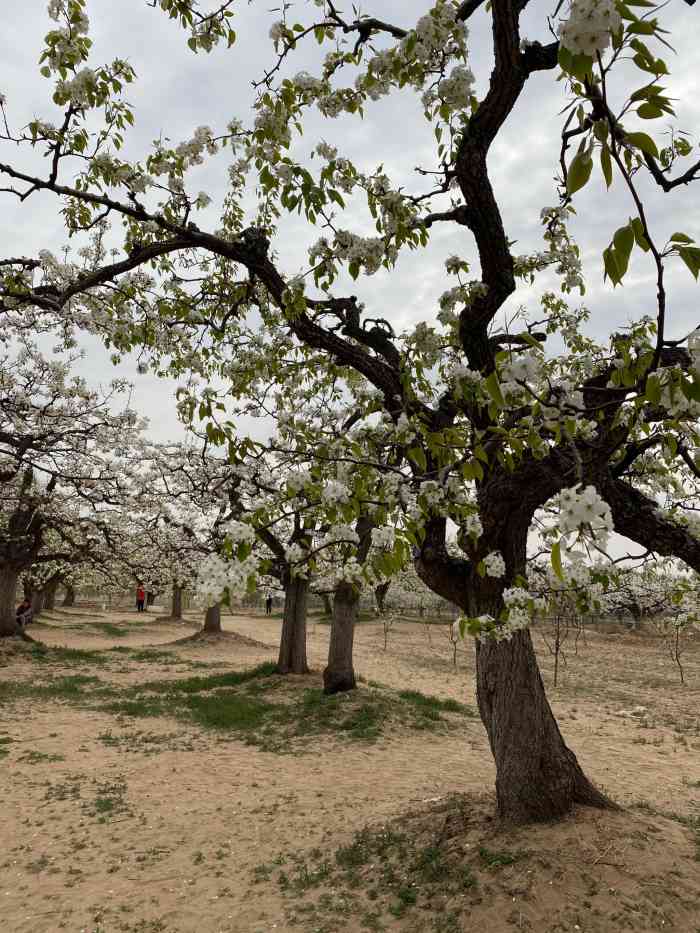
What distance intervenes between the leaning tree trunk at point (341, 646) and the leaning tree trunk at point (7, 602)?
1128 centimetres

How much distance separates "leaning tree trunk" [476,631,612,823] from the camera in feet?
16.1

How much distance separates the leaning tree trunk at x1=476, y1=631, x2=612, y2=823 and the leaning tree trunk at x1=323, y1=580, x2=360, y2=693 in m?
6.67

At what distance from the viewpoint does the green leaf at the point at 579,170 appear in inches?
46.6

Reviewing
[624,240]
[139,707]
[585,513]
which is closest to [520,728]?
[585,513]

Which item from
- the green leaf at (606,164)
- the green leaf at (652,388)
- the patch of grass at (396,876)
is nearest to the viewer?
the green leaf at (606,164)

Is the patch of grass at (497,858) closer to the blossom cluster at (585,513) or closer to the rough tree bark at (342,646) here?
the blossom cluster at (585,513)

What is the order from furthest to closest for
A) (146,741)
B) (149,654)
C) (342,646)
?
(149,654)
(342,646)
(146,741)

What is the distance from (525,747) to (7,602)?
58.4 feet

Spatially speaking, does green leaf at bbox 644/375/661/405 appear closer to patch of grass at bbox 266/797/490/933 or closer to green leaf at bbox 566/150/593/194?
green leaf at bbox 566/150/593/194

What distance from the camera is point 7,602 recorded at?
17.8 meters

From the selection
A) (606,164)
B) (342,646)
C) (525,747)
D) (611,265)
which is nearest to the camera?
(606,164)

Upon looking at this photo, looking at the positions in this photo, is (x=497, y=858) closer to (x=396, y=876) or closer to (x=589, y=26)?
(x=396, y=876)

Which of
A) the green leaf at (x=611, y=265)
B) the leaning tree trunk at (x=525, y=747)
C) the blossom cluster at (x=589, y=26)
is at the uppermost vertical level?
the blossom cluster at (x=589, y=26)

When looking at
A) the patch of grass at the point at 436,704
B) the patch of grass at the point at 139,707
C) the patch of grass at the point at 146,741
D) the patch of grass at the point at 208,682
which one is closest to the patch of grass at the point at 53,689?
the patch of grass at the point at 139,707
